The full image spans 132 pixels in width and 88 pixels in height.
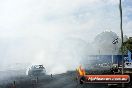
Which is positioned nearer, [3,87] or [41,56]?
[3,87]

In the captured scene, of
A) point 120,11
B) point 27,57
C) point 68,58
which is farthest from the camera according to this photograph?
point 27,57

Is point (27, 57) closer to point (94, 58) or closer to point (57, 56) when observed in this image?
point (57, 56)

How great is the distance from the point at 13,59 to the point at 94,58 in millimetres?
89030

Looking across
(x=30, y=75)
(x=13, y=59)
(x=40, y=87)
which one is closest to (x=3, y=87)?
(x=40, y=87)

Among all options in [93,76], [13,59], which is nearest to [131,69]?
[93,76]

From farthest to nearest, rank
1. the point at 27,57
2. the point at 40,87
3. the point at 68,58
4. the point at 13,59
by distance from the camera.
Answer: the point at 13,59
the point at 27,57
the point at 68,58
the point at 40,87

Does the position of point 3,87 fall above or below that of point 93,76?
below

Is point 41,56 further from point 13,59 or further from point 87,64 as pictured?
point 13,59

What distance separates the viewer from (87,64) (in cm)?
8256

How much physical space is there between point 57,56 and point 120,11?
80.6 metres

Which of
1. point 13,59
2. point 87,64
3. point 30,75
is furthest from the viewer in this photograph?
point 13,59

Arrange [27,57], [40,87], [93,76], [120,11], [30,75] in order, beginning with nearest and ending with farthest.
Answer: [93,76] → [120,11] → [40,87] → [30,75] → [27,57]

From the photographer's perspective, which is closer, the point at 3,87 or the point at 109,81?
the point at 109,81

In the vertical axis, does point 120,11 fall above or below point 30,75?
above
